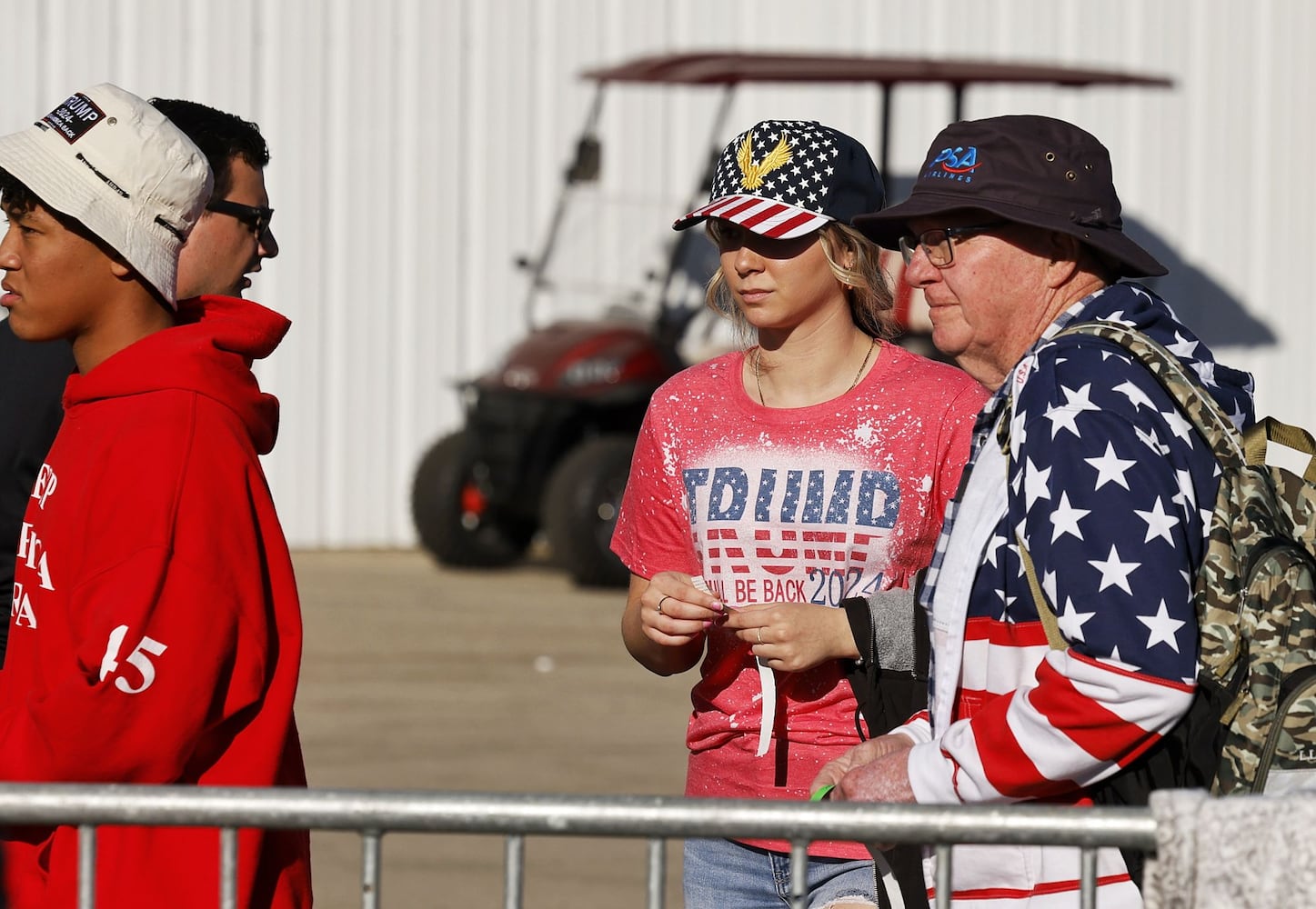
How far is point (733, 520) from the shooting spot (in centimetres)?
327

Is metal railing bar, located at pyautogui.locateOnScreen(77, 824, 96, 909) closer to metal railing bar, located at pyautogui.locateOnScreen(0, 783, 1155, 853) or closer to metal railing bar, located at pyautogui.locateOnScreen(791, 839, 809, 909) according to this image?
metal railing bar, located at pyautogui.locateOnScreen(0, 783, 1155, 853)

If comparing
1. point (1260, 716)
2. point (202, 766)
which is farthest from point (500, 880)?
point (1260, 716)

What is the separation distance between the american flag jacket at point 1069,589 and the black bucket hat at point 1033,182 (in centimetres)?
11

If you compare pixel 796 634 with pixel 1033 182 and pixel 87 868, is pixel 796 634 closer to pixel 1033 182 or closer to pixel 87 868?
pixel 1033 182

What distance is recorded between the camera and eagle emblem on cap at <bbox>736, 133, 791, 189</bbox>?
3.35 m

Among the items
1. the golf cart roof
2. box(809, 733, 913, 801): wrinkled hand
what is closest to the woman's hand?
box(809, 733, 913, 801): wrinkled hand

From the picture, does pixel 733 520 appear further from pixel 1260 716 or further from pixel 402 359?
pixel 402 359

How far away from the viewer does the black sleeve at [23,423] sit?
3619mm

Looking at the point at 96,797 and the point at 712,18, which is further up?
the point at 712,18

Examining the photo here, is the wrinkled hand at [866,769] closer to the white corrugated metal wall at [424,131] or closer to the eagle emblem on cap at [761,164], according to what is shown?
the eagle emblem on cap at [761,164]

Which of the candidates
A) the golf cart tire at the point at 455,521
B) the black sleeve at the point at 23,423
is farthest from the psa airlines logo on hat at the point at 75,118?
the golf cart tire at the point at 455,521

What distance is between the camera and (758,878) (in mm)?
3205

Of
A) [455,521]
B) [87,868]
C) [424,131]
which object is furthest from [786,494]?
[424,131]

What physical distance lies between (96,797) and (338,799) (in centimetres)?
25
